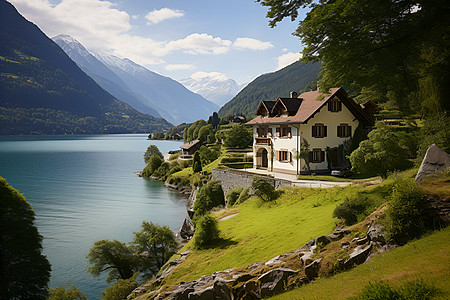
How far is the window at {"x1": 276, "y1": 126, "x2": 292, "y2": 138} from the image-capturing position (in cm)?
4087

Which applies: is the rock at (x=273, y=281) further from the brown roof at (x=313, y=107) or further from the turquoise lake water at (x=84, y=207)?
the brown roof at (x=313, y=107)

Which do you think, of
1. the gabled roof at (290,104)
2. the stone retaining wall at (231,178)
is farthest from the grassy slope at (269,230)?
the gabled roof at (290,104)

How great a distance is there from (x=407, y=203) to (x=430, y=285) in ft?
12.1

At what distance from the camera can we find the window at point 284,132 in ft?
134

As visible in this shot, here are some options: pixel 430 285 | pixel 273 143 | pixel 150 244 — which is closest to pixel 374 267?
pixel 430 285

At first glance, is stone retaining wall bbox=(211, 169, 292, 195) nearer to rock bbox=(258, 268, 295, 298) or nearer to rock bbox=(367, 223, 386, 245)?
rock bbox=(367, 223, 386, 245)

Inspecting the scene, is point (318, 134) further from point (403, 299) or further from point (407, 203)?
point (403, 299)

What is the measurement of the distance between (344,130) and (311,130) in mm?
5871

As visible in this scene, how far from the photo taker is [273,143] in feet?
145

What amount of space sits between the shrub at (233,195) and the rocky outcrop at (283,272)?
2355 cm

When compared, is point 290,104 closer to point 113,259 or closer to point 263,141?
point 263,141

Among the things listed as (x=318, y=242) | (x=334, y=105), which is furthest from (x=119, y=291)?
(x=334, y=105)

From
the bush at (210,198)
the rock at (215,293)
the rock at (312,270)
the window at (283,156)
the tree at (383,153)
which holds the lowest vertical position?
the bush at (210,198)

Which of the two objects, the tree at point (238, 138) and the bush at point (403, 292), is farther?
the tree at point (238, 138)
